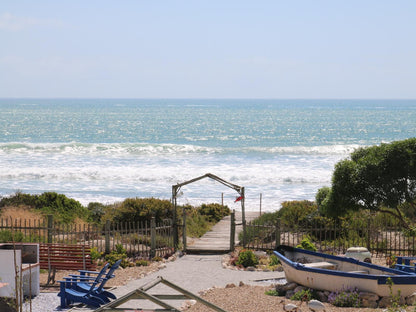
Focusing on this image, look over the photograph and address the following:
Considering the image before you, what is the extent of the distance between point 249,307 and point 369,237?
8313 millimetres

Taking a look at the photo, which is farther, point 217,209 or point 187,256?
point 217,209

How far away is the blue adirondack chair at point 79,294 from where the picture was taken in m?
13.8

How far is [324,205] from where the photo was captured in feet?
66.7

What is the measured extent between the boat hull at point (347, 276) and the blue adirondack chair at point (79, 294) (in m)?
4.21

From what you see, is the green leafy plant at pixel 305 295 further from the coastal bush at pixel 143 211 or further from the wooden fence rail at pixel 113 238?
the coastal bush at pixel 143 211

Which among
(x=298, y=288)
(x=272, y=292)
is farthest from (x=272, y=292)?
(x=298, y=288)

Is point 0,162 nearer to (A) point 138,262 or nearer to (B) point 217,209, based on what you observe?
(B) point 217,209

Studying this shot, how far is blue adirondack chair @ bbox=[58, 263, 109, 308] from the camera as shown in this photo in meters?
13.8

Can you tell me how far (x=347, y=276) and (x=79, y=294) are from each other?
5.64 metres

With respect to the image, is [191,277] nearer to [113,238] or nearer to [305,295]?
[113,238]

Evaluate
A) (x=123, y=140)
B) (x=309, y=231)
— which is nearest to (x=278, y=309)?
(x=309, y=231)

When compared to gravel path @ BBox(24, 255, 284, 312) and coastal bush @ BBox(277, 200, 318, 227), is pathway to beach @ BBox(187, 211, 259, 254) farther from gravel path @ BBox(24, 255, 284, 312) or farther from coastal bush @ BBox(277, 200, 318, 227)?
coastal bush @ BBox(277, 200, 318, 227)

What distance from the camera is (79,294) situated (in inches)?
553

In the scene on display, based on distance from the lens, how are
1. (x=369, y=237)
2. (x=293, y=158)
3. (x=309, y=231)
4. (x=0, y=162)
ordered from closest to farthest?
1. (x=369, y=237)
2. (x=309, y=231)
3. (x=0, y=162)
4. (x=293, y=158)
